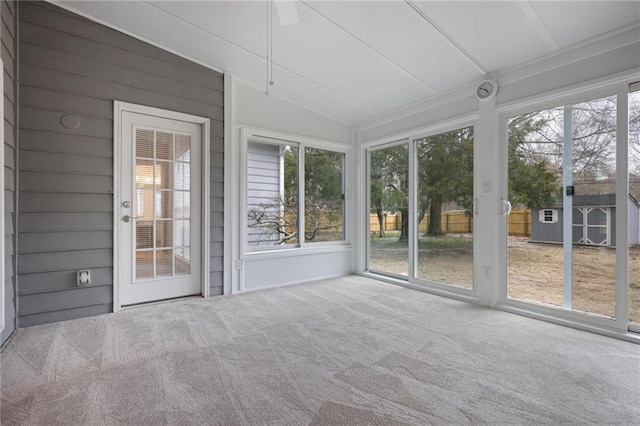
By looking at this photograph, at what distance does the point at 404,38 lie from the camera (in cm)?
274

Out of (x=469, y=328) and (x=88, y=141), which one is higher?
(x=88, y=141)

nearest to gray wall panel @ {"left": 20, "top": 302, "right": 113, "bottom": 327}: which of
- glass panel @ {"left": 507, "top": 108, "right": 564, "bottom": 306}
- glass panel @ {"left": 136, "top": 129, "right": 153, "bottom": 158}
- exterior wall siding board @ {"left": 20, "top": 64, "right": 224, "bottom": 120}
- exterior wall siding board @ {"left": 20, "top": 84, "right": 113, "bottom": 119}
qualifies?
glass panel @ {"left": 136, "top": 129, "right": 153, "bottom": 158}

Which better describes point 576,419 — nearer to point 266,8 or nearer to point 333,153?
point 266,8

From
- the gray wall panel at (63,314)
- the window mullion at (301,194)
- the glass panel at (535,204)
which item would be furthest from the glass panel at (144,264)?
the glass panel at (535,204)

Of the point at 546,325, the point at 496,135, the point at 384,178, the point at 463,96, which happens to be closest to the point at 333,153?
the point at 384,178

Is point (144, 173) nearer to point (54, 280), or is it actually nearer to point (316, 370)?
point (54, 280)

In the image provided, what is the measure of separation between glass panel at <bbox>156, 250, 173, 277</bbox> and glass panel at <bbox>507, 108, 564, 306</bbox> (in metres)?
3.44

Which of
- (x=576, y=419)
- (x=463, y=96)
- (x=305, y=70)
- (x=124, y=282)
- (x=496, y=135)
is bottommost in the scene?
(x=576, y=419)

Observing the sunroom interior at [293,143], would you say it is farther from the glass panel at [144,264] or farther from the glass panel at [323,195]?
the glass panel at [323,195]

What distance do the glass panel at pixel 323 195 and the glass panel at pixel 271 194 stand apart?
20 cm

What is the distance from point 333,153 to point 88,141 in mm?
2927

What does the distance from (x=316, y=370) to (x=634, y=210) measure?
2.62 metres

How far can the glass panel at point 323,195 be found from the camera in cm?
443

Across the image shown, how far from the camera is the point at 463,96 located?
338cm
